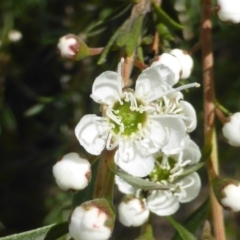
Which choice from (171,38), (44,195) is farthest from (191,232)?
(44,195)

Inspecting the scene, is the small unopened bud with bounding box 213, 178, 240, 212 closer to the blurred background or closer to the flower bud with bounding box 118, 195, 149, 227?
the flower bud with bounding box 118, 195, 149, 227

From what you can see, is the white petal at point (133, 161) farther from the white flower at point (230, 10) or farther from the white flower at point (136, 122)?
the white flower at point (230, 10)

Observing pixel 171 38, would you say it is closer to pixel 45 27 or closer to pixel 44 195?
pixel 45 27

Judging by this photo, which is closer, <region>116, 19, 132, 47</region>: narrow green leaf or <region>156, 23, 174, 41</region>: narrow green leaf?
<region>116, 19, 132, 47</region>: narrow green leaf

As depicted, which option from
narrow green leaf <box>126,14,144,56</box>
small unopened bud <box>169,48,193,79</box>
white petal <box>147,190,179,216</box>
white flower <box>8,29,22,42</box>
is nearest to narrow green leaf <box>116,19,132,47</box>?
narrow green leaf <box>126,14,144,56</box>

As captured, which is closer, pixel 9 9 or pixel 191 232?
pixel 191 232

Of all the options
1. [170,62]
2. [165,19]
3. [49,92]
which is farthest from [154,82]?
[49,92]

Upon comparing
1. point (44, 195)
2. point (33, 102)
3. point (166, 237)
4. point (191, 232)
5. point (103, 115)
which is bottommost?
point (166, 237)
